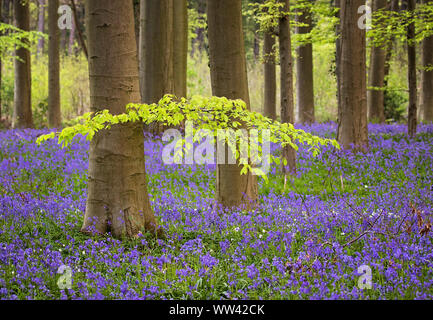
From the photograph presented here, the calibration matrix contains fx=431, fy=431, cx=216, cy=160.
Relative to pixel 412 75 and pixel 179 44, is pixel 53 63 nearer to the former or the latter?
pixel 179 44

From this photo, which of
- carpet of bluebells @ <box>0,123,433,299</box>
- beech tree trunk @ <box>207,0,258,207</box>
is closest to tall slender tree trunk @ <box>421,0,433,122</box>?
carpet of bluebells @ <box>0,123,433,299</box>

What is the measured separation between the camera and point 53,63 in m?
16.2

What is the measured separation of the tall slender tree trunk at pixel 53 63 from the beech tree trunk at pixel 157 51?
20.9ft

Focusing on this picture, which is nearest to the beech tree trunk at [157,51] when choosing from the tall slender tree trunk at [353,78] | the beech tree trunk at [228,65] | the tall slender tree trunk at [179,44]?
the tall slender tree trunk at [179,44]

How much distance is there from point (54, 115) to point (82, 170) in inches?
336

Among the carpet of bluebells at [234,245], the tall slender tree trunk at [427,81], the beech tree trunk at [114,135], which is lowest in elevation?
the carpet of bluebells at [234,245]

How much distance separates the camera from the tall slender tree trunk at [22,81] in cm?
1541

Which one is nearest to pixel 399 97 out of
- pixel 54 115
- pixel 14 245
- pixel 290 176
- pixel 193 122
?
pixel 290 176

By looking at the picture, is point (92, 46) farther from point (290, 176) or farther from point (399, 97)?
point (399, 97)

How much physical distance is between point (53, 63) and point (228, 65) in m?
12.0

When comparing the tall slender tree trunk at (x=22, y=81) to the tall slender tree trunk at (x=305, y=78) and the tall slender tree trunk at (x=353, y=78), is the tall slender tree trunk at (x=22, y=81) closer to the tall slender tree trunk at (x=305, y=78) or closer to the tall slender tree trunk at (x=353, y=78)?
the tall slender tree trunk at (x=305, y=78)

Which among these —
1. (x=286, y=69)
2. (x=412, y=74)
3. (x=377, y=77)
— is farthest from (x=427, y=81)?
(x=286, y=69)

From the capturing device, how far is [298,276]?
4.17m
